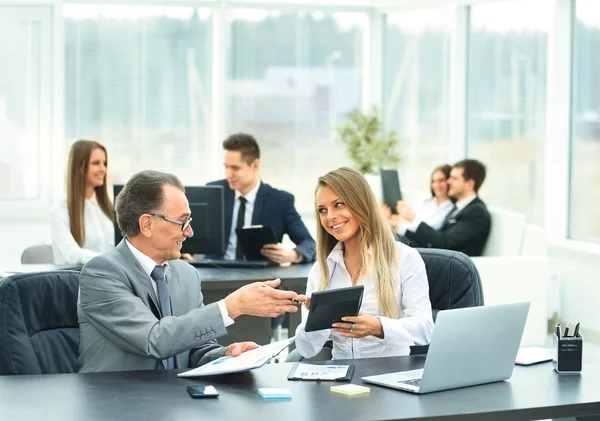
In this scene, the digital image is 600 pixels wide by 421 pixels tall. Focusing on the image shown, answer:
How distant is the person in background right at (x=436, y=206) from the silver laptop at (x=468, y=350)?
4.71m

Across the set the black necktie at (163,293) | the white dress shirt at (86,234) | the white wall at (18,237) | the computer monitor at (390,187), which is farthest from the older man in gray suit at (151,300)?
the white wall at (18,237)

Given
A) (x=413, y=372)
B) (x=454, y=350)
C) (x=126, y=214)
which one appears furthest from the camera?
(x=126, y=214)

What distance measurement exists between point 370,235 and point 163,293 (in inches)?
34.0

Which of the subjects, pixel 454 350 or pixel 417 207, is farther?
pixel 417 207

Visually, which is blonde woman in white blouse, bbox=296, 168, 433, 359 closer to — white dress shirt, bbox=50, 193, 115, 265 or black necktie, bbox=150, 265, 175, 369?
black necktie, bbox=150, 265, 175, 369

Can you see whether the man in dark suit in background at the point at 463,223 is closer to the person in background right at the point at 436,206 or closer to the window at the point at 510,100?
the person in background right at the point at 436,206

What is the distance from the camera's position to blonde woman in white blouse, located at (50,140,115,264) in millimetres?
6129

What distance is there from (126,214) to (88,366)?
20.2 inches

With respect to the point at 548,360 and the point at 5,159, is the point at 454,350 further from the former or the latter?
the point at 5,159

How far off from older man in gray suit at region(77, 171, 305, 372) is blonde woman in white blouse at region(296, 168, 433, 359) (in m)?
0.51

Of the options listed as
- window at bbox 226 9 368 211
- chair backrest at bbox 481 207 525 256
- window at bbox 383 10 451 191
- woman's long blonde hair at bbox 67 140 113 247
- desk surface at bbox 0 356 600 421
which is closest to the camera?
desk surface at bbox 0 356 600 421

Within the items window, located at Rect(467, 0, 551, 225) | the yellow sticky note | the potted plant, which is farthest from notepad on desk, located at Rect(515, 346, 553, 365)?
the potted plant

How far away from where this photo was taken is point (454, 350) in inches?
115

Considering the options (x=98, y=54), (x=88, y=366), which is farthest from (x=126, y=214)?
(x=98, y=54)
